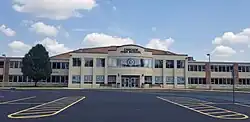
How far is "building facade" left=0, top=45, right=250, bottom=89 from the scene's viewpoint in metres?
62.2

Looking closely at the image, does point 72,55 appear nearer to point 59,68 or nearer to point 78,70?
point 78,70

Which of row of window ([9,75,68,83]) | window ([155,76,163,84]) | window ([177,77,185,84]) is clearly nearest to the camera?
window ([155,76,163,84])

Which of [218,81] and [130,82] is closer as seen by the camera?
[130,82]

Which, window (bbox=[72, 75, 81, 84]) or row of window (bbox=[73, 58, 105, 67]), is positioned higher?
row of window (bbox=[73, 58, 105, 67])

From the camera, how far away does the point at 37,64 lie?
6250 cm

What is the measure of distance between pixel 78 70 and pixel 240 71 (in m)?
34.8

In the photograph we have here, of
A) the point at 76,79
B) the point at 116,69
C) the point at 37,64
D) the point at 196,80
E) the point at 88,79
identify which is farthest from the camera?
the point at 196,80

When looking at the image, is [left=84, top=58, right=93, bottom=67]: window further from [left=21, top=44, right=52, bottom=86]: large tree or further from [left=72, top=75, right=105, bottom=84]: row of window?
[left=21, top=44, right=52, bottom=86]: large tree

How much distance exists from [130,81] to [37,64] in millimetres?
17736

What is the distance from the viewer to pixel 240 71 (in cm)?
7181

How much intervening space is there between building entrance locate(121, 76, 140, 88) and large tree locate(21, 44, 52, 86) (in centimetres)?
1427

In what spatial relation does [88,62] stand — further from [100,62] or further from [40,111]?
[40,111]

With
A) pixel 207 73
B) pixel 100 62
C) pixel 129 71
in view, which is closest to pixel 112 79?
pixel 129 71

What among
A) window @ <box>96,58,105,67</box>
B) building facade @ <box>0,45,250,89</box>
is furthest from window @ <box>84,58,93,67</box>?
window @ <box>96,58,105,67</box>
